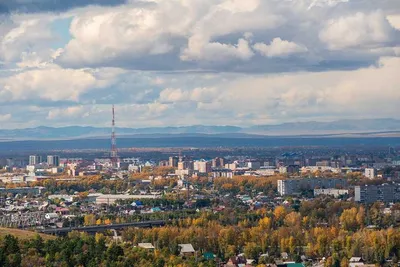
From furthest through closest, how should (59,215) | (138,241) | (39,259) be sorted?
(59,215)
(138,241)
(39,259)

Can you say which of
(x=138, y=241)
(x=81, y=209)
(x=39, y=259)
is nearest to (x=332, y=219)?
(x=138, y=241)

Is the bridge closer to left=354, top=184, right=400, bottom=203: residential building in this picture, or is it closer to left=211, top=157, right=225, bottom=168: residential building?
left=354, top=184, right=400, bottom=203: residential building

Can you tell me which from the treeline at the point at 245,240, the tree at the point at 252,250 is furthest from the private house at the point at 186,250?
the tree at the point at 252,250

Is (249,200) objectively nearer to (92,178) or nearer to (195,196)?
(195,196)


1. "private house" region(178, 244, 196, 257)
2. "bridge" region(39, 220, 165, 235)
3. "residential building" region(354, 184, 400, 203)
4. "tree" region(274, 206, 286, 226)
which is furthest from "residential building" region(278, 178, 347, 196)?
"private house" region(178, 244, 196, 257)

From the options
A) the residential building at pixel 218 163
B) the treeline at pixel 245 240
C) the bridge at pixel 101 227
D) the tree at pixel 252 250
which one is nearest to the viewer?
the treeline at pixel 245 240

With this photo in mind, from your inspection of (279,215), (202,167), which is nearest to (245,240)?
(279,215)

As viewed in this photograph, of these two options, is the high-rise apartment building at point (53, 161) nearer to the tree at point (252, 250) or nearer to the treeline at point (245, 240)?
the treeline at point (245, 240)

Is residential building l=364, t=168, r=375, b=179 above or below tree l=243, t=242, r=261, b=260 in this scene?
above

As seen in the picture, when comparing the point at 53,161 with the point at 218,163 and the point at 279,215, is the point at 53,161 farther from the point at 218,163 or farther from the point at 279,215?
the point at 279,215

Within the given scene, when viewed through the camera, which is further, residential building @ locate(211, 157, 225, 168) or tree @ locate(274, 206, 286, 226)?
residential building @ locate(211, 157, 225, 168)

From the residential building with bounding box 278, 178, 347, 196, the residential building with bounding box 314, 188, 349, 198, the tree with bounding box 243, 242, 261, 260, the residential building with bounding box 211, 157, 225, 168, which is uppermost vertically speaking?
the residential building with bounding box 211, 157, 225, 168
